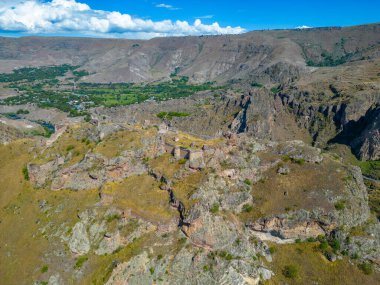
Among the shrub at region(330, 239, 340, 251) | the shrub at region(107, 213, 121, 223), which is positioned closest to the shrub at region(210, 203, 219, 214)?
the shrub at region(107, 213, 121, 223)

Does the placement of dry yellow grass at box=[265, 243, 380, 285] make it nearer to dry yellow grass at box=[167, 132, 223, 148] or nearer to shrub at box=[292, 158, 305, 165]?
shrub at box=[292, 158, 305, 165]

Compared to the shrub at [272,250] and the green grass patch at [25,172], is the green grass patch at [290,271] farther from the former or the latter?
the green grass patch at [25,172]

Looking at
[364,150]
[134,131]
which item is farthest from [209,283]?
[364,150]

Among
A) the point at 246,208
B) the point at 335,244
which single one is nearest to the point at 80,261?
the point at 246,208

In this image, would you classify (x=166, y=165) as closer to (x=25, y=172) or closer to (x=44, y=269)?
(x=44, y=269)

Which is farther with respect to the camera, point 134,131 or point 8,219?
point 134,131

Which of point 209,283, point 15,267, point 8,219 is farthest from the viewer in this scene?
point 8,219

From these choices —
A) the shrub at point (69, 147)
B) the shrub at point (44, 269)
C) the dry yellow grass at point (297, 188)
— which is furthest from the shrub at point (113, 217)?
the shrub at point (69, 147)

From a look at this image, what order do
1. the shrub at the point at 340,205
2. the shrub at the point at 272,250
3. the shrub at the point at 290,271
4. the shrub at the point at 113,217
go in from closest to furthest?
the shrub at the point at 290,271
the shrub at the point at 272,250
the shrub at the point at 113,217
the shrub at the point at 340,205

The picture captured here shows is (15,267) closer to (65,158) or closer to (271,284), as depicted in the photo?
(65,158)
